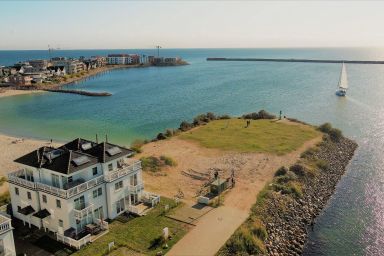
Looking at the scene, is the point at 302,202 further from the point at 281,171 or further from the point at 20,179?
the point at 20,179

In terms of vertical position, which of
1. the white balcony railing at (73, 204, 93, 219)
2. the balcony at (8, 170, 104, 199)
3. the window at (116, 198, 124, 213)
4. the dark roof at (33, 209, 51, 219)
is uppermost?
the balcony at (8, 170, 104, 199)

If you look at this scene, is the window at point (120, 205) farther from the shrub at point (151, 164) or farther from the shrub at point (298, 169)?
the shrub at point (298, 169)

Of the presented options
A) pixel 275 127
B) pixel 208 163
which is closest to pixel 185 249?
pixel 208 163

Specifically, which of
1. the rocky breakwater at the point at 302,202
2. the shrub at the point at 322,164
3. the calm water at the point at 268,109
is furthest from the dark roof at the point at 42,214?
the shrub at the point at 322,164

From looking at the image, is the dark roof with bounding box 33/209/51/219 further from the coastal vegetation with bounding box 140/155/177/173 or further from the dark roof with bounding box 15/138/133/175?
the coastal vegetation with bounding box 140/155/177/173

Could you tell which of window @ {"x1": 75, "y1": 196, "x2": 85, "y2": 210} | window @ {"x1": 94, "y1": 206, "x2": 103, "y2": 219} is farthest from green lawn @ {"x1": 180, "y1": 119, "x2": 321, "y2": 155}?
window @ {"x1": 75, "y1": 196, "x2": 85, "y2": 210}
